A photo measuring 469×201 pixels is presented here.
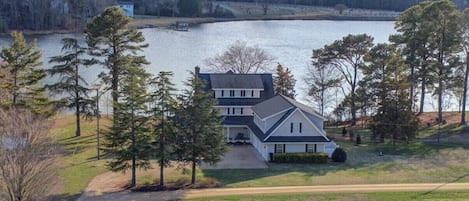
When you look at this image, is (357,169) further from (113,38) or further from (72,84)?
(72,84)

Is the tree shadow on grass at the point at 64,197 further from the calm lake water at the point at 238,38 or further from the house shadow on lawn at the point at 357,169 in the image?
the calm lake water at the point at 238,38

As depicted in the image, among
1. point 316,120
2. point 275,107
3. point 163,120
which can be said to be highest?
point 275,107

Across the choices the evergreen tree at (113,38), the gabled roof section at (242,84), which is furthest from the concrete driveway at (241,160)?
the evergreen tree at (113,38)

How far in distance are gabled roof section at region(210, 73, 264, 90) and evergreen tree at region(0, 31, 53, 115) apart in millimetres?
10873

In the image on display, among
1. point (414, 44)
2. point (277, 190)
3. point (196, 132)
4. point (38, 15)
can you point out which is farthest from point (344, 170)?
point (38, 15)

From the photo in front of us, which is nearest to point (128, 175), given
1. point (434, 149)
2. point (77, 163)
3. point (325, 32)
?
point (77, 163)

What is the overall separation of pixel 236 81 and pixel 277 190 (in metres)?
14.0

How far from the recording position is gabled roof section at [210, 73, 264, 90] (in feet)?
133

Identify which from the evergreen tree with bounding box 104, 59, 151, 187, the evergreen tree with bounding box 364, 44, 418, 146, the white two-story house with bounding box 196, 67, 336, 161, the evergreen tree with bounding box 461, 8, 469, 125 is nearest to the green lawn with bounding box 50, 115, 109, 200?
the evergreen tree with bounding box 104, 59, 151, 187

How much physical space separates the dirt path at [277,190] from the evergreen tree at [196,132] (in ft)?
7.21

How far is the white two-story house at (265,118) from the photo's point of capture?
117 ft

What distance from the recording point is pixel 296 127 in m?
35.8

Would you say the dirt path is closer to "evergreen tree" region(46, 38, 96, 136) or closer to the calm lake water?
"evergreen tree" region(46, 38, 96, 136)

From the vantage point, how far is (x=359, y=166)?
33.6 meters
